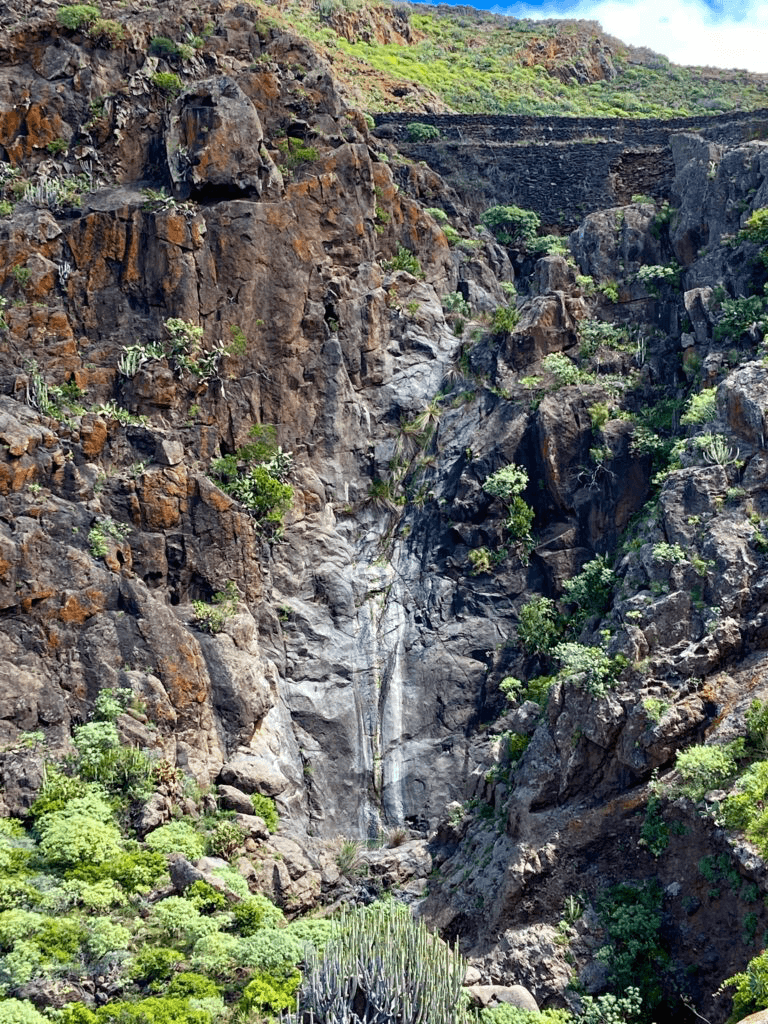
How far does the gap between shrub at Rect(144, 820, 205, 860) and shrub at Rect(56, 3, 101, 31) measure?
26561 mm

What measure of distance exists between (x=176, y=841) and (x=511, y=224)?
26342 mm

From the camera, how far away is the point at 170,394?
33.8 meters

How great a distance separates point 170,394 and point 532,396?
33.3 feet

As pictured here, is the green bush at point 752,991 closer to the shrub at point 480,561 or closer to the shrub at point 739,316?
the shrub at point 480,561

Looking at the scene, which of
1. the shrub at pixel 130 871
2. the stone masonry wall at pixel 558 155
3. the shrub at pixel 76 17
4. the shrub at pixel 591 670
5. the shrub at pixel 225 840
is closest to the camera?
the shrub at pixel 130 871

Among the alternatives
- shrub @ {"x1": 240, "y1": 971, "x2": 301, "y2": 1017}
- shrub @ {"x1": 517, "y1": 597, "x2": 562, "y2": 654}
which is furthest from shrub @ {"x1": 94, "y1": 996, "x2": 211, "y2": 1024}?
shrub @ {"x1": 517, "y1": 597, "x2": 562, "y2": 654}

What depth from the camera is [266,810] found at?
91.7 ft

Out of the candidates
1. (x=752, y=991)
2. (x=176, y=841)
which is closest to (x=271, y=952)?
(x=176, y=841)

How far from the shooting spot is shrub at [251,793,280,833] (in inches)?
1094

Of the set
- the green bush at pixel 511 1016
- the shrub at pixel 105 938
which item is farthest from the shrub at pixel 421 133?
the green bush at pixel 511 1016

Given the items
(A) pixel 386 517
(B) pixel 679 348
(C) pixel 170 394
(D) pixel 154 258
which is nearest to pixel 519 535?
(A) pixel 386 517

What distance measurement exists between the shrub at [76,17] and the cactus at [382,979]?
30.3 meters

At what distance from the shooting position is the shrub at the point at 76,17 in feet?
130

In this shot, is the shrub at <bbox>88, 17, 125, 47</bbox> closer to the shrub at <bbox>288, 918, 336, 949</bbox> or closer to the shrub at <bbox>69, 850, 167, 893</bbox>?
the shrub at <bbox>69, 850, 167, 893</bbox>
